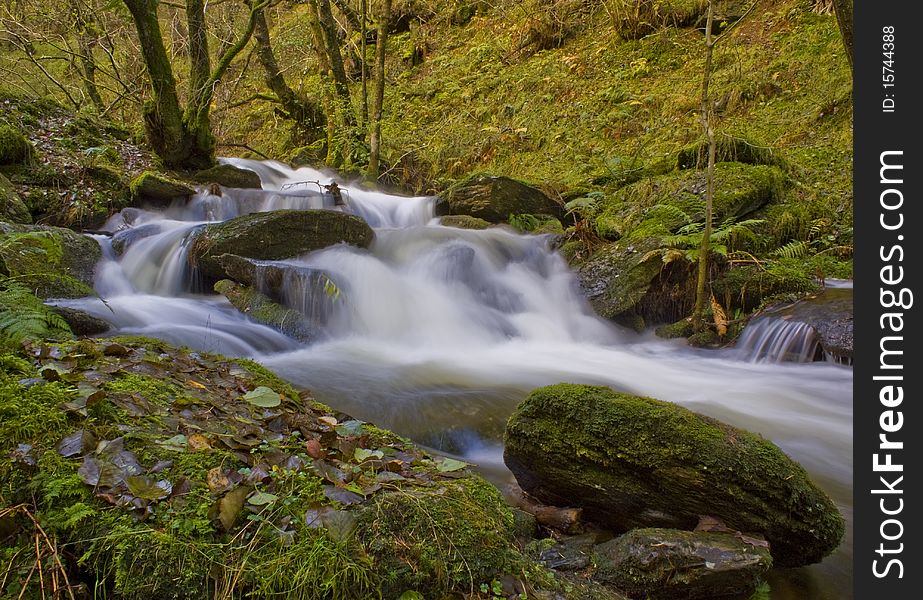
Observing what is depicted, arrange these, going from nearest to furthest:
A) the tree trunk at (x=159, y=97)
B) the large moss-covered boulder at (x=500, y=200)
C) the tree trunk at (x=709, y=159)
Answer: the tree trunk at (x=709, y=159) < the tree trunk at (x=159, y=97) < the large moss-covered boulder at (x=500, y=200)

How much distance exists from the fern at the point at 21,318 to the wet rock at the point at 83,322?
136 centimetres

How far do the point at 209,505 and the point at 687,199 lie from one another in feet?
27.1

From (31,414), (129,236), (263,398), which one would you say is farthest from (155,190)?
(31,414)

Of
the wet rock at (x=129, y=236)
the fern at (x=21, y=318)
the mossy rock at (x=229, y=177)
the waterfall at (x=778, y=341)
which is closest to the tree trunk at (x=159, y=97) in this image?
the mossy rock at (x=229, y=177)

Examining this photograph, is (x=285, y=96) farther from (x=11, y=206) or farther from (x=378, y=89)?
(x=11, y=206)

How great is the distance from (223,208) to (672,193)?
777 cm

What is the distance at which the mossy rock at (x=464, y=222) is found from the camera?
390 inches

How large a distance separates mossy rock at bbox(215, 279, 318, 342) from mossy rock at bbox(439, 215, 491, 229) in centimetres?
428

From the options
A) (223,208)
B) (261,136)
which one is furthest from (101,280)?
(261,136)

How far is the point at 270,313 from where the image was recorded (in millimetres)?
6355

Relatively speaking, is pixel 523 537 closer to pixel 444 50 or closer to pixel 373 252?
pixel 373 252

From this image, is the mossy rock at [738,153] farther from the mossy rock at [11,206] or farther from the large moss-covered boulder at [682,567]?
the mossy rock at [11,206]

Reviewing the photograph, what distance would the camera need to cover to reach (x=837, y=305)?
6.13m

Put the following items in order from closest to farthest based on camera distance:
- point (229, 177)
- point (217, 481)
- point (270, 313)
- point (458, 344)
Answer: point (217, 481)
point (270, 313)
point (458, 344)
point (229, 177)
